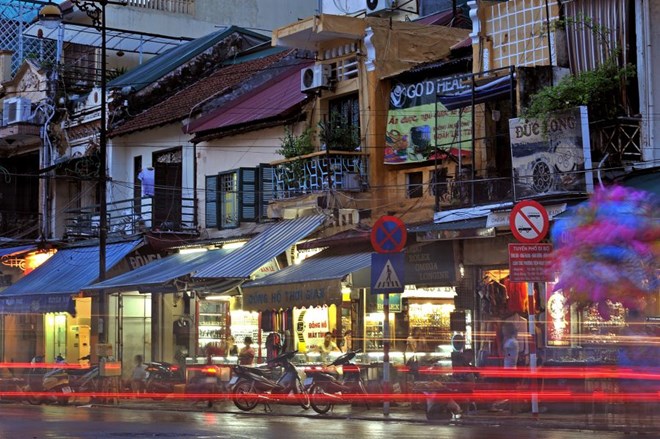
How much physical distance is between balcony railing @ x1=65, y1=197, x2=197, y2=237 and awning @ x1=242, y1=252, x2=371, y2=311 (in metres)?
7.25

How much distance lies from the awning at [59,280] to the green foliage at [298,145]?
6944mm

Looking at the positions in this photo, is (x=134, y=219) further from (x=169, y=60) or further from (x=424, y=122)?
(x=424, y=122)

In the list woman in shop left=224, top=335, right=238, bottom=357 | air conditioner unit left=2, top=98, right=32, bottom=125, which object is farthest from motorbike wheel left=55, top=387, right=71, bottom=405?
air conditioner unit left=2, top=98, right=32, bottom=125

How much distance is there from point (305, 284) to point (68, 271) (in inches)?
544

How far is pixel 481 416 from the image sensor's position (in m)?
21.2

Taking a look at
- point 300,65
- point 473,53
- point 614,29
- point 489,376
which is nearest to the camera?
point 489,376

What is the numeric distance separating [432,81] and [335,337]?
6565mm

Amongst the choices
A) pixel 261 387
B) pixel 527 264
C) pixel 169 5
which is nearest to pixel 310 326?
pixel 261 387

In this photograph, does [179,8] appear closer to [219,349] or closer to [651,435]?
[219,349]

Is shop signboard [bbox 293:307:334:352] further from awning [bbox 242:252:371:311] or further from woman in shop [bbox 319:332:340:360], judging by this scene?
awning [bbox 242:252:371:311]

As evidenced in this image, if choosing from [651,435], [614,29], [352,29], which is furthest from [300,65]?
[651,435]

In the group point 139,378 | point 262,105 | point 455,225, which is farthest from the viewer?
point 262,105

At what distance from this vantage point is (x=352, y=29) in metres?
30.5

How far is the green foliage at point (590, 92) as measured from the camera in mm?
23297
